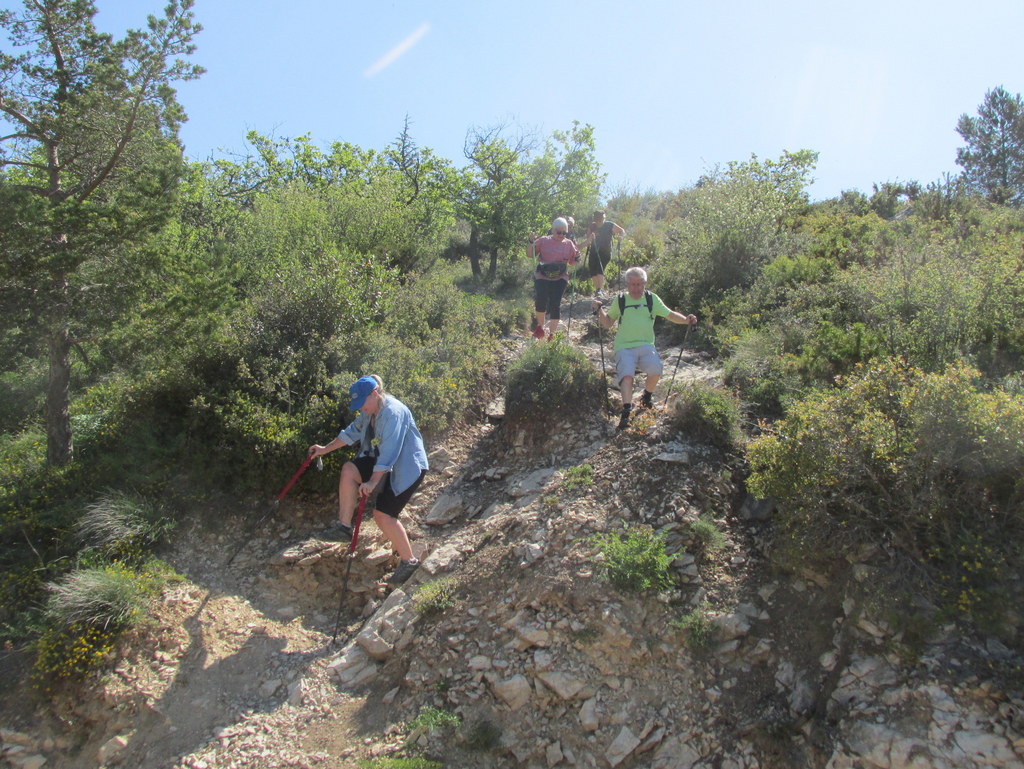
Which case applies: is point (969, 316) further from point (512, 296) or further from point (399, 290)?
point (512, 296)

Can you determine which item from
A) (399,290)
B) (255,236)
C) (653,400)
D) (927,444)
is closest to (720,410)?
(653,400)

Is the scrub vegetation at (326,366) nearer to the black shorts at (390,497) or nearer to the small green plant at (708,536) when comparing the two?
the small green plant at (708,536)

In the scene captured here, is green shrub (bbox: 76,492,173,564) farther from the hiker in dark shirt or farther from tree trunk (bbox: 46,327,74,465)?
the hiker in dark shirt

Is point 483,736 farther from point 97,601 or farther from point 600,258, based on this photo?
point 600,258

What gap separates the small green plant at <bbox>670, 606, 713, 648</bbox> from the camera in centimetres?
495

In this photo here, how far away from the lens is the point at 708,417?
6633mm

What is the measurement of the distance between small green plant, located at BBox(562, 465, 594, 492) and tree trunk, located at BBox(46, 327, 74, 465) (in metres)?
6.17

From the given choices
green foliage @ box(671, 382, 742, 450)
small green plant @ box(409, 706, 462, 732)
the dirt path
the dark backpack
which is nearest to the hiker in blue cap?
the dirt path

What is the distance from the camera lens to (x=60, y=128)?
24.1ft

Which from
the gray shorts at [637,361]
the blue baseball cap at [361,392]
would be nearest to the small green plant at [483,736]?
the blue baseball cap at [361,392]

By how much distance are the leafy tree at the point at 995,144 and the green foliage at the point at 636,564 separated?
810 inches

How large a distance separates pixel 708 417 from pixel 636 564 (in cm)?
201

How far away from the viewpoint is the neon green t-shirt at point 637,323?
7480 mm

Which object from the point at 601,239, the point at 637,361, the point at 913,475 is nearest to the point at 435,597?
the point at 637,361
